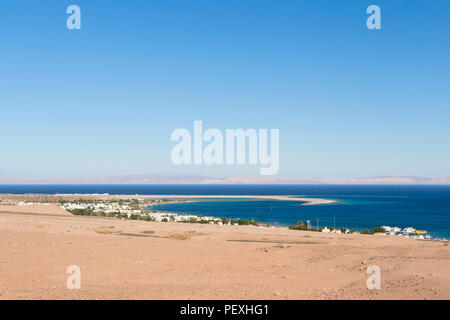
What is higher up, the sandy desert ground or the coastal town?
the sandy desert ground

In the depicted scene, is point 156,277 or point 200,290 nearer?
point 200,290

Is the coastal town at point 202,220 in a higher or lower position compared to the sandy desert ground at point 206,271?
lower

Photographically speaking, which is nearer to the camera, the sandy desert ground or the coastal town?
the sandy desert ground

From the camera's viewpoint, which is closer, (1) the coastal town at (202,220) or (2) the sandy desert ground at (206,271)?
(2) the sandy desert ground at (206,271)

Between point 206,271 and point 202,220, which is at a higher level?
point 206,271

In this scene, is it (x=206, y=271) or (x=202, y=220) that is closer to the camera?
(x=206, y=271)

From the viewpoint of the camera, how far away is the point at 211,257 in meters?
19.8
